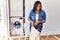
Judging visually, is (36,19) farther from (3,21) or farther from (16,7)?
(3,21)

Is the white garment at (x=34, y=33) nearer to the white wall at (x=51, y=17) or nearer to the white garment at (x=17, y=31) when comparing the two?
the white garment at (x=17, y=31)

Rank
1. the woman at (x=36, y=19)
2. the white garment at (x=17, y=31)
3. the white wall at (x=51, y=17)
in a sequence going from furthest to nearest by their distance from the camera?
the white wall at (x=51, y=17)
the white garment at (x=17, y=31)
the woman at (x=36, y=19)

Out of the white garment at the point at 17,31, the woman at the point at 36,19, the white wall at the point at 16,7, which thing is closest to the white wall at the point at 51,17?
the white wall at the point at 16,7

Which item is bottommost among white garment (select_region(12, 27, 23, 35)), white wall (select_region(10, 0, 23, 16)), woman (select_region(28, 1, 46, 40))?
white garment (select_region(12, 27, 23, 35))

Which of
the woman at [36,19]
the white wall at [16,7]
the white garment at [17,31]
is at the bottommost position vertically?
the white garment at [17,31]

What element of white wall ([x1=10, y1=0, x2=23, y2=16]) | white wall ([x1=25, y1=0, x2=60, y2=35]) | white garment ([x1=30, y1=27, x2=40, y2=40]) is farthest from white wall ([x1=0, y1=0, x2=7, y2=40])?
white garment ([x1=30, y1=27, x2=40, y2=40])

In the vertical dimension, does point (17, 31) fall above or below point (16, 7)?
below

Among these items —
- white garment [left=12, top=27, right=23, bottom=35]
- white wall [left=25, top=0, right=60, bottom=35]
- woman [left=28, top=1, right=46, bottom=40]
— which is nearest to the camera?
woman [left=28, top=1, right=46, bottom=40]

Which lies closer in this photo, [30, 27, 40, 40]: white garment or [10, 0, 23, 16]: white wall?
[30, 27, 40, 40]: white garment

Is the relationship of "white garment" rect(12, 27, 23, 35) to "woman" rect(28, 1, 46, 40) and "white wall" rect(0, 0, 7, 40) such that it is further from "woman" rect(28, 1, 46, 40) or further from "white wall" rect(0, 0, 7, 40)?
"woman" rect(28, 1, 46, 40)

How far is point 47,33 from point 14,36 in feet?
2.09

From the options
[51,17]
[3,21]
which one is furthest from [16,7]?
[51,17]

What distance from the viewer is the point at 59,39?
245 cm

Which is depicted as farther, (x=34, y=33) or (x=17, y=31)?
(x=17, y=31)
